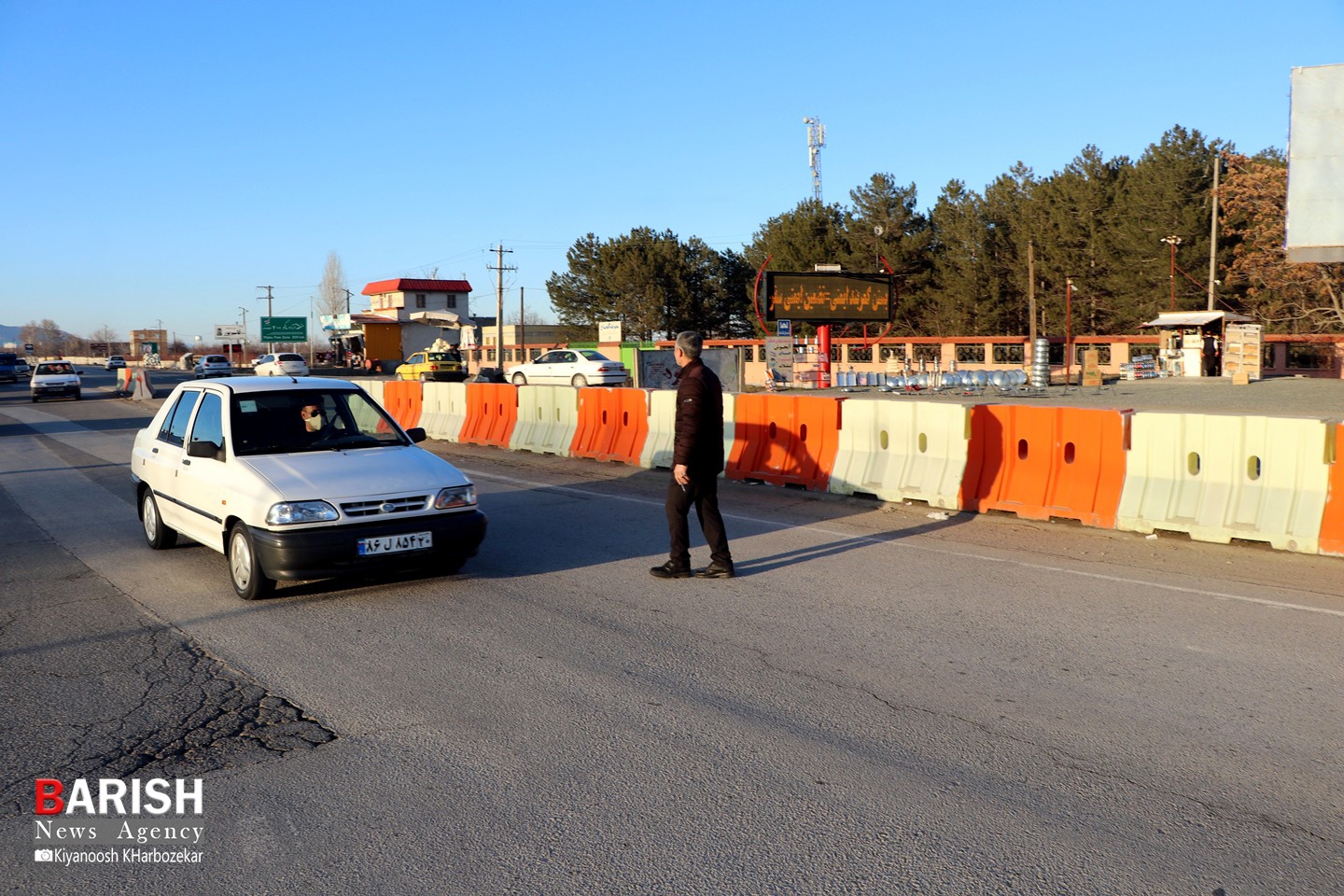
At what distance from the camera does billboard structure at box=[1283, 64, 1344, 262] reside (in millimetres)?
16375

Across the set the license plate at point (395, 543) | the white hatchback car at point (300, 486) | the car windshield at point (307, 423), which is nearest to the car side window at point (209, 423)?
the white hatchback car at point (300, 486)

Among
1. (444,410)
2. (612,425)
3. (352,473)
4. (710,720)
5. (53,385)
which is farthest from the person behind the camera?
(53,385)

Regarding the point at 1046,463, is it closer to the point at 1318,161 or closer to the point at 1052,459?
the point at 1052,459

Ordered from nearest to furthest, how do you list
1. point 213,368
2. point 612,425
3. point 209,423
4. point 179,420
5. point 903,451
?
point 209,423, point 179,420, point 903,451, point 612,425, point 213,368

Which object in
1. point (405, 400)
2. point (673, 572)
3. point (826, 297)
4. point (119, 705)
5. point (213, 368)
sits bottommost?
point (119, 705)

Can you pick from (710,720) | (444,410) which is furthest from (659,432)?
(710,720)

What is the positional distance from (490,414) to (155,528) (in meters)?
10.4

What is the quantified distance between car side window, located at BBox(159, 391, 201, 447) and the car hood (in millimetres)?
1345

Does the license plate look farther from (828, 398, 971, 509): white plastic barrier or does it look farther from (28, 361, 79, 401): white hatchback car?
(28, 361, 79, 401): white hatchback car

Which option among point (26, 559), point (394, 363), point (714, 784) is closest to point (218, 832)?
point (714, 784)

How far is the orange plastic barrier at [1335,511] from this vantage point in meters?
8.45

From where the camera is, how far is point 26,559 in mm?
9000

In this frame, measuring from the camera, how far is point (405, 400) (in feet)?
73.6

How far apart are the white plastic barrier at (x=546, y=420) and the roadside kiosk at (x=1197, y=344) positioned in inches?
1306
